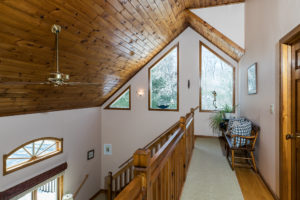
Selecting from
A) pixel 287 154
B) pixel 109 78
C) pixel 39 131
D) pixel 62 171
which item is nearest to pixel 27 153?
pixel 39 131

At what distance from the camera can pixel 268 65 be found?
8.83ft

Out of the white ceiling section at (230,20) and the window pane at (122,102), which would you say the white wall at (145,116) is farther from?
the white ceiling section at (230,20)

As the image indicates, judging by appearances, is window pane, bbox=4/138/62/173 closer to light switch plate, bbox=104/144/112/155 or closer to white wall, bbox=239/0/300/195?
light switch plate, bbox=104/144/112/155

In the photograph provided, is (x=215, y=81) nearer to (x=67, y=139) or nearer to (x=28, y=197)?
(x=67, y=139)

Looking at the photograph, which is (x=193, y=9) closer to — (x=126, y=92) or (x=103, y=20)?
(x=103, y=20)

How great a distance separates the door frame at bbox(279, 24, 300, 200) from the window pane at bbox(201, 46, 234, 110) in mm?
3569

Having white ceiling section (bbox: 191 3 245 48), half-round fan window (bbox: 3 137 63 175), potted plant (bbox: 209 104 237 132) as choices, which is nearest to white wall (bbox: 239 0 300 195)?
white ceiling section (bbox: 191 3 245 48)

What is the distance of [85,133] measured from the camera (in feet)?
20.0

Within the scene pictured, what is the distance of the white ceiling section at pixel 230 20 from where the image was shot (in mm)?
4242

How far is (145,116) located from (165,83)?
4.35 feet

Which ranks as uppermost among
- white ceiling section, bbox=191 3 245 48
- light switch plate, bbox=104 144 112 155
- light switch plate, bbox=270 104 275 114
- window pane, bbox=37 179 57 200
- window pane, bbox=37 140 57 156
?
white ceiling section, bbox=191 3 245 48

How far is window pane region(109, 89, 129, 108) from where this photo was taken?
6637 mm

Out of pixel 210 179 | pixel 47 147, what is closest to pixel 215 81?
pixel 210 179

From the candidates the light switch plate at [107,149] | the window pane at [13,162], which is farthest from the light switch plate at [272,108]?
the light switch plate at [107,149]
